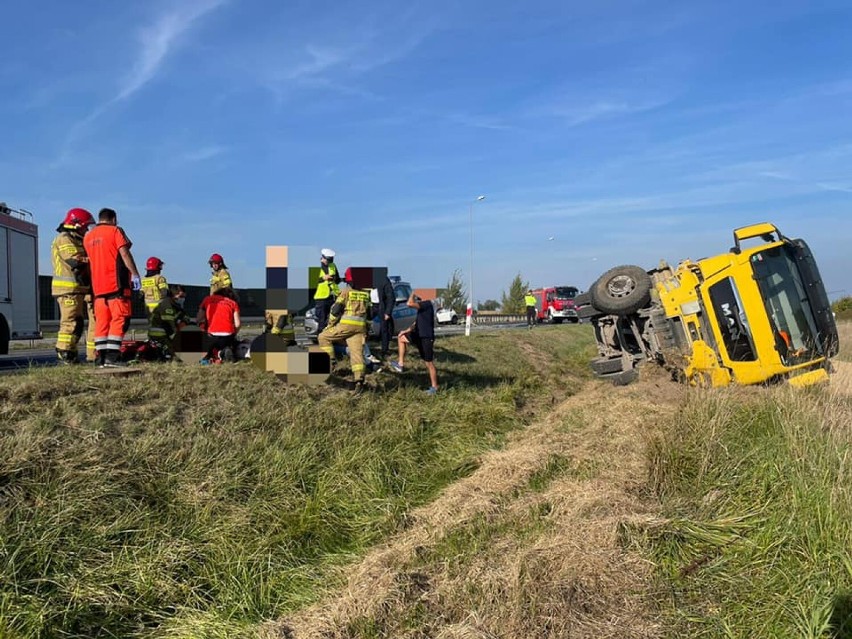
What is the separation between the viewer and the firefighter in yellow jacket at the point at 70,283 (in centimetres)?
690

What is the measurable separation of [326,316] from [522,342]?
9.06m

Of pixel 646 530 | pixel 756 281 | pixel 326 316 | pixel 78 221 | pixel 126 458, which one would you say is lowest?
pixel 646 530

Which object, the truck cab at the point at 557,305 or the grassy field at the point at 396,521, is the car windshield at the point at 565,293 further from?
the grassy field at the point at 396,521

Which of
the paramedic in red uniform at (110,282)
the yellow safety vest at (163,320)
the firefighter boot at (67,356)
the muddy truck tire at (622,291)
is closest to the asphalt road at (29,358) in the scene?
the firefighter boot at (67,356)

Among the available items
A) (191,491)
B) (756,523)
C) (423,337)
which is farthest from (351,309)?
(756,523)

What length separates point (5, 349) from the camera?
1162 centimetres

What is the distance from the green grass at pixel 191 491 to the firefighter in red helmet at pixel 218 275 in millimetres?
1479

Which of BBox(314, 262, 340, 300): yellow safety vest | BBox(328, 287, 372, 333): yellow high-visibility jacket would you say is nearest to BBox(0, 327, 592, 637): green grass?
BBox(328, 287, 372, 333): yellow high-visibility jacket

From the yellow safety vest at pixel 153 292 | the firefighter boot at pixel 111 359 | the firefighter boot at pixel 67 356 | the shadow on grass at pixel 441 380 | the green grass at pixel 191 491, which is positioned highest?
the yellow safety vest at pixel 153 292

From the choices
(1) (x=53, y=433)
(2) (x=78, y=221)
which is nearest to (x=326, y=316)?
(2) (x=78, y=221)

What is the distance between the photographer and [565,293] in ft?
119

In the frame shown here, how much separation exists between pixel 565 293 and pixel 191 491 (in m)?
33.3

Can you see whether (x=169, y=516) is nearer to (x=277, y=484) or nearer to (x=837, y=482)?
(x=277, y=484)

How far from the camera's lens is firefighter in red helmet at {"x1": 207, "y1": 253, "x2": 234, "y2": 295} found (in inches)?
335
